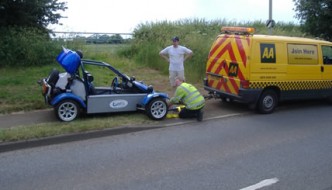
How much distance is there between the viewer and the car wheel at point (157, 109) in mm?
8953

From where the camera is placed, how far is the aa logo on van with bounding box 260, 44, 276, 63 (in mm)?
10094

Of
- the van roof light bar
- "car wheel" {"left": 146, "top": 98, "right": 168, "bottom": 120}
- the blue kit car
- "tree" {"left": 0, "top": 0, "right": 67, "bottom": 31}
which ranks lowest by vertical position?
"car wheel" {"left": 146, "top": 98, "right": 168, "bottom": 120}

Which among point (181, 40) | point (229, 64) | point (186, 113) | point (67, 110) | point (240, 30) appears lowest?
point (186, 113)

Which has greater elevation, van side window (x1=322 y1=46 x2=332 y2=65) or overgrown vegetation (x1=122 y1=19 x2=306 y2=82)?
overgrown vegetation (x1=122 y1=19 x2=306 y2=82)

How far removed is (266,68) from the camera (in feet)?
33.5

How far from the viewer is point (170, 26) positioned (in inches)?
819

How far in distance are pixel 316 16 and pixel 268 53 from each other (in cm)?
1262

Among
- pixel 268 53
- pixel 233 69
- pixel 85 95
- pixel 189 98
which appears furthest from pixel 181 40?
pixel 85 95

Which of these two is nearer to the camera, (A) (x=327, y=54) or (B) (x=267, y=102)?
(B) (x=267, y=102)

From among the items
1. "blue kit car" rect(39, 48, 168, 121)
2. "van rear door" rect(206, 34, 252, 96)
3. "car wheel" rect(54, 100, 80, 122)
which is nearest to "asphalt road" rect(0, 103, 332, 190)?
"blue kit car" rect(39, 48, 168, 121)

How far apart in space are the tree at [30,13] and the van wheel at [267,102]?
7590mm

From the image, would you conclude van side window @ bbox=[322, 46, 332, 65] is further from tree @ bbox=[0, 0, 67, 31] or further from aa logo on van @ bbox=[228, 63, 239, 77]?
tree @ bbox=[0, 0, 67, 31]

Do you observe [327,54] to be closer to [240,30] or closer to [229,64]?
[240,30]

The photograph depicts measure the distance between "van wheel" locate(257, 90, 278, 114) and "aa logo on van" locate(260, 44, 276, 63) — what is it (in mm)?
832
